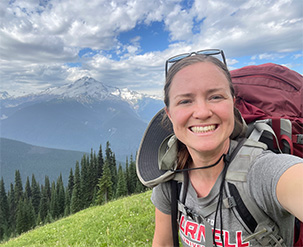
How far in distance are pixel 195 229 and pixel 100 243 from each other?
501cm

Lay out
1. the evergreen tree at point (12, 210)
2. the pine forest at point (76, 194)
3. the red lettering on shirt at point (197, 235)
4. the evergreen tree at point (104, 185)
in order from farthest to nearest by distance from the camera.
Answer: the evergreen tree at point (12, 210), the pine forest at point (76, 194), the evergreen tree at point (104, 185), the red lettering on shirt at point (197, 235)

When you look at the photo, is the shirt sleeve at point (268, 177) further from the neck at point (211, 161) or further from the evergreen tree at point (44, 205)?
the evergreen tree at point (44, 205)

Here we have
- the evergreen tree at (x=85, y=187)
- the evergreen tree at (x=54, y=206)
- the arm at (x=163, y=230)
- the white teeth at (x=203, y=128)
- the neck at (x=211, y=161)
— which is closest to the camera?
the white teeth at (x=203, y=128)

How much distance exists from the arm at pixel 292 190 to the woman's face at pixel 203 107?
2.06ft

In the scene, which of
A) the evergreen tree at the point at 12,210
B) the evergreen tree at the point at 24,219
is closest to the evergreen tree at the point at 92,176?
the evergreen tree at the point at 24,219

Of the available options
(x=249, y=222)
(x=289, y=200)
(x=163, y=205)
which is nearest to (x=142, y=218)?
(x=163, y=205)

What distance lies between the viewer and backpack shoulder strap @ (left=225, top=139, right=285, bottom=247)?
1.89 meters

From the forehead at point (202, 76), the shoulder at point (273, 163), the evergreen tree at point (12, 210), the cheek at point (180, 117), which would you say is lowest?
the evergreen tree at point (12, 210)

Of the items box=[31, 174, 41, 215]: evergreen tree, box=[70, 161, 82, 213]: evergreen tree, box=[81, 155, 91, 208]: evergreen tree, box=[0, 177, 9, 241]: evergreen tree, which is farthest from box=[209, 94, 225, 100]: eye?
box=[31, 174, 41, 215]: evergreen tree

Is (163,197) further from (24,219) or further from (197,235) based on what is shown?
(24,219)

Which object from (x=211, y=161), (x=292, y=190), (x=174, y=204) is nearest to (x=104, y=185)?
(x=174, y=204)

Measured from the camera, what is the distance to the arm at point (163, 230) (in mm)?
2762

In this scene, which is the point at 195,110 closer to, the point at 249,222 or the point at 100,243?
the point at 249,222

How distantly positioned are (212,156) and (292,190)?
825 mm
